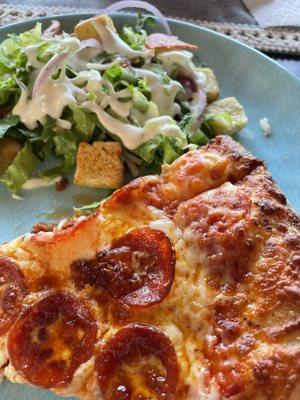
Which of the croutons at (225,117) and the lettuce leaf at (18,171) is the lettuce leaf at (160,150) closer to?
the croutons at (225,117)

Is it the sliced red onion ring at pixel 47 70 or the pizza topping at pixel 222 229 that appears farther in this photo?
the sliced red onion ring at pixel 47 70

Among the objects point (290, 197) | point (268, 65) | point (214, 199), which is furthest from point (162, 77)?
point (214, 199)

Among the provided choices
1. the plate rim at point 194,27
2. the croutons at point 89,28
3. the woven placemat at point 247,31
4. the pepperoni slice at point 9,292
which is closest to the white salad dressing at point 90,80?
the croutons at point 89,28

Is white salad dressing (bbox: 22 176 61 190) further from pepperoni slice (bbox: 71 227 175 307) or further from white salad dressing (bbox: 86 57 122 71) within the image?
pepperoni slice (bbox: 71 227 175 307)

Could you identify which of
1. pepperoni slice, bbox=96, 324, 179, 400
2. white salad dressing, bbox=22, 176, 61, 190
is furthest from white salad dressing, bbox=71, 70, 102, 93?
pepperoni slice, bbox=96, 324, 179, 400

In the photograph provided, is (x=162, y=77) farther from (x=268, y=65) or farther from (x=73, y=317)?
(x=73, y=317)
